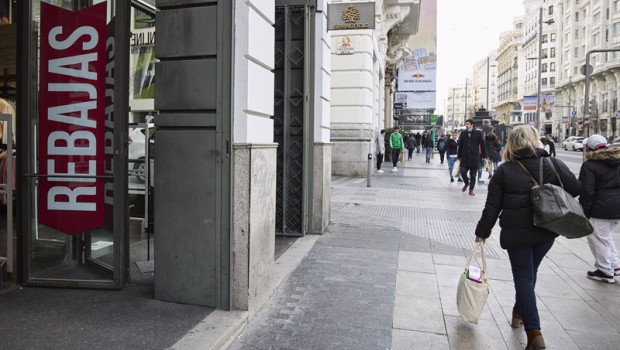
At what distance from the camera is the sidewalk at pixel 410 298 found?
12.5ft

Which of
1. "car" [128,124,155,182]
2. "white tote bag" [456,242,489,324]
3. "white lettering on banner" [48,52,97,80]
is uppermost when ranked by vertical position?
"white lettering on banner" [48,52,97,80]

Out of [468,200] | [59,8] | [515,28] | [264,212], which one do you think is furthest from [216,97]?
[515,28]

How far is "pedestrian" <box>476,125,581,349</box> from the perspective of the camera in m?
3.68

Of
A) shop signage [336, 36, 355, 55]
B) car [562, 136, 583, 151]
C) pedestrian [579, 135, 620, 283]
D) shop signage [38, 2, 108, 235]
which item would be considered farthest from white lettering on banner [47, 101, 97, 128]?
car [562, 136, 583, 151]

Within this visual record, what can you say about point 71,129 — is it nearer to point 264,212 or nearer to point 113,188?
point 113,188

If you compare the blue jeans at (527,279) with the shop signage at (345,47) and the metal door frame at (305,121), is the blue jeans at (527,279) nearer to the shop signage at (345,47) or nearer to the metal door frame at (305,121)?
the metal door frame at (305,121)

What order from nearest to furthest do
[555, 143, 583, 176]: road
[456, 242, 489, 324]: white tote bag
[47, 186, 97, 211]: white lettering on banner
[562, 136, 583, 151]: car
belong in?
[456, 242, 489, 324]: white tote bag
[47, 186, 97, 211]: white lettering on banner
[555, 143, 583, 176]: road
[562, 136, 583, 151]: car

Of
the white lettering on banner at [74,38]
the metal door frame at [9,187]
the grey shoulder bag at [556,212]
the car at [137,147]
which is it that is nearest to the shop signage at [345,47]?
the car at [137,147]

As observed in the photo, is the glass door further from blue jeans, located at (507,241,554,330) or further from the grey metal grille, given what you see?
blue jeans, located at (507,241,554,330)

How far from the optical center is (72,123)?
4.46 meters

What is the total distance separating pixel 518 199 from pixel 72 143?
12.7ft

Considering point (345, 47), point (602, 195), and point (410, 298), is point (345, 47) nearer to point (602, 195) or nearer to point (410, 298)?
point (602, 195)

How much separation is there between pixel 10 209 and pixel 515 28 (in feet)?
481

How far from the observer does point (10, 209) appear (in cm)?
461
